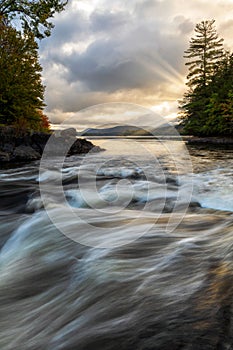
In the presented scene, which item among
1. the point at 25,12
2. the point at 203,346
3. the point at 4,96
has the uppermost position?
the point at 25,12

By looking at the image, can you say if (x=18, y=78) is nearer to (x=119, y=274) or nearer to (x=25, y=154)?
(x=25, y=154)

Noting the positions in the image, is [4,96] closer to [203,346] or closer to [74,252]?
[74,252]

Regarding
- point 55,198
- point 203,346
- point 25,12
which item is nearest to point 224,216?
point 203,346

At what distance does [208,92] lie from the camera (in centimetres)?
4066

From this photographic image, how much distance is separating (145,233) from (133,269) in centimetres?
105

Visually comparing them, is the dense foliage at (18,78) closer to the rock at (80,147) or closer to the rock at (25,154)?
the rock at (25,154)

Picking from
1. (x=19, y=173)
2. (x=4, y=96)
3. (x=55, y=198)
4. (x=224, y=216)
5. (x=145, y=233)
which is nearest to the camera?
(x=145, y=233)

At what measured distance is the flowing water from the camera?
5.26 feet

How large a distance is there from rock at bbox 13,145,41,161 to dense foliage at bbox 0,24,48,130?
1.74 meters

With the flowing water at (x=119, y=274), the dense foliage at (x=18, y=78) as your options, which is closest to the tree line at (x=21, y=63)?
the dense foliage at (x=18, y=78)

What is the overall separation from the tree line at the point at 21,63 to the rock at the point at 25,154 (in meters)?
1.77

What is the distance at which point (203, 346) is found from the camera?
1.34 metres

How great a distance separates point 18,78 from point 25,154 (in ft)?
20.7

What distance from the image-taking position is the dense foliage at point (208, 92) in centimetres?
3475
